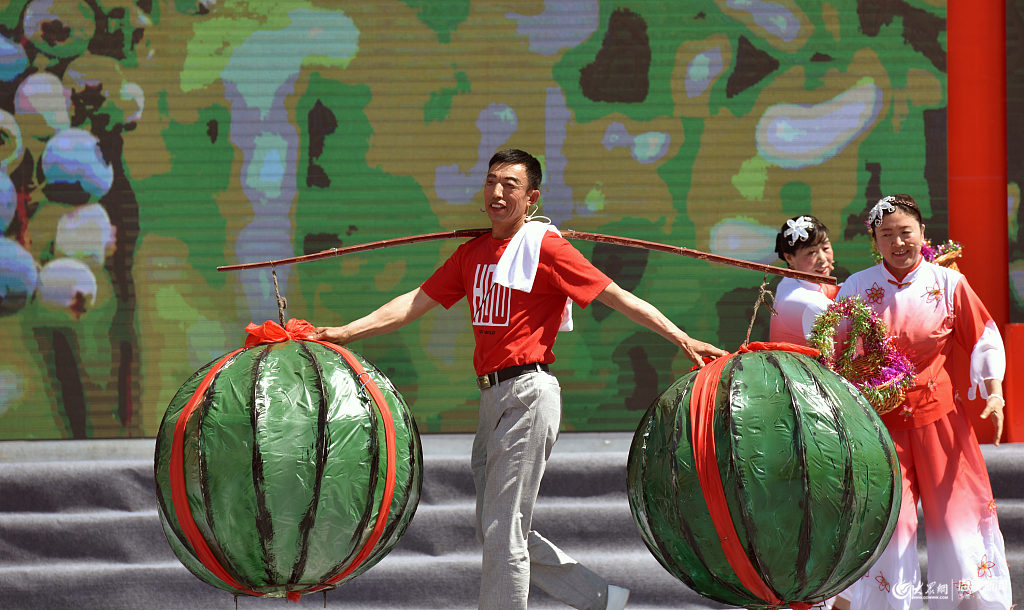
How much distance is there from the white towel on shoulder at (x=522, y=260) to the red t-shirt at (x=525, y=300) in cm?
3

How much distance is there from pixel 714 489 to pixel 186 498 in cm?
143

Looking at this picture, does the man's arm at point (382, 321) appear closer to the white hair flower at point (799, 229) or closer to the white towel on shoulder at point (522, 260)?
the white towel on shoulder at point (522, 260)

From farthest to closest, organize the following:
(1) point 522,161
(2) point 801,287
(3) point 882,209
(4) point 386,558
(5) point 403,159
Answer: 1. (5) point 403,159
2. (4) point 386,558
3. (2) point 801,287
4. (3) point 882,209
5. (1) point 522,161

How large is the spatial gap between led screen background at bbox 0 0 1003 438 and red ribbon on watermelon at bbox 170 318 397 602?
2853 millimetres

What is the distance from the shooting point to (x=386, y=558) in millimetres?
4367

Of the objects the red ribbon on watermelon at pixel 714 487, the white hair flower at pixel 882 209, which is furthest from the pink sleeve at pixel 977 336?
the red ribbon on watermelon at pixel 714 487

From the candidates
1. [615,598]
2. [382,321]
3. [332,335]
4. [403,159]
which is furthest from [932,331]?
[403,159]

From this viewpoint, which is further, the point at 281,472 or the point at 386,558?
the point at 386,558

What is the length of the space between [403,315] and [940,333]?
2.10 m

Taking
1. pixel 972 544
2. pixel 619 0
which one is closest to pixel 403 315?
pixel 972 544

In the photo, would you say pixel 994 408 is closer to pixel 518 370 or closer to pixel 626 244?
pixel 626 244

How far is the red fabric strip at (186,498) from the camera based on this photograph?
7.40ft

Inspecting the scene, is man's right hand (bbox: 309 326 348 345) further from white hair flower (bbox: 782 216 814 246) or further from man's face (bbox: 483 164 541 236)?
white hair flower (bbox: 782 216 814 246)

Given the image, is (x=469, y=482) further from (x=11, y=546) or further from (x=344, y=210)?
(x=11, y=546)
